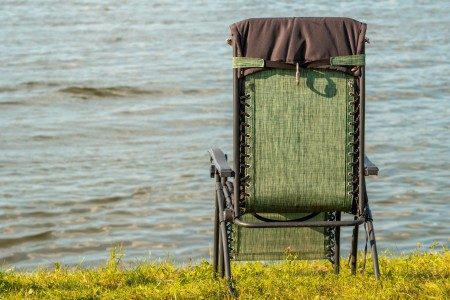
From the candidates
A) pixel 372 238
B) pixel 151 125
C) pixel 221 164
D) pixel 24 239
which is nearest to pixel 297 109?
pixel 221 164

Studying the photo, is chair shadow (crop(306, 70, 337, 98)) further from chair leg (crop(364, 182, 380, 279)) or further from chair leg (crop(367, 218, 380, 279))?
chair leg (crop(367, 218, 380, 279))

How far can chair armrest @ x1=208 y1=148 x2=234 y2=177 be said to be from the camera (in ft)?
21.4

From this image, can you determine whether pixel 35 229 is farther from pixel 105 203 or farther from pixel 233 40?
pixel 233 40

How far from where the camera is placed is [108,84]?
20391 millimetres

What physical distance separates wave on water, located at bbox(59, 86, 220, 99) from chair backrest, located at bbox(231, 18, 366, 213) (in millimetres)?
12925

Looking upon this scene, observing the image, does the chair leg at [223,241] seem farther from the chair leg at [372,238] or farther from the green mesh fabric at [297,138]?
the chair leg at [372,238]

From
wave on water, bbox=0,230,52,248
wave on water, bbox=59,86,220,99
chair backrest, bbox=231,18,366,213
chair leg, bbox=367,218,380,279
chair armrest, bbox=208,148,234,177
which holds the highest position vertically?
chair backrest, bbox=231,18,366,213

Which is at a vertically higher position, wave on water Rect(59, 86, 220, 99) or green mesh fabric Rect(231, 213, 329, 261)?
green mesh fabric Rect(231, 213, 329, 261)

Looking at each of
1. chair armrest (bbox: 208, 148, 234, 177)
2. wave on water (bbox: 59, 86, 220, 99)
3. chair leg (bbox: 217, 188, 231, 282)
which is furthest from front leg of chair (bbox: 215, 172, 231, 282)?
wave on water (bbox: 59, 86, 220, 99)

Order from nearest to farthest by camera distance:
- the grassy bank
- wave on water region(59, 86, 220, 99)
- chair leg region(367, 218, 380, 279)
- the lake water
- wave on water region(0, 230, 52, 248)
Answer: the grassy bank
chair leg region(367, 218, 380, 279)
wave on water region(0, 230, 52, 248)
the lake water
wave on water region(59, 86, 220, 99)

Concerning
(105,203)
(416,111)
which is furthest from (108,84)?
(105,203)

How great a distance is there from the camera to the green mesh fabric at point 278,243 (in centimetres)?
730

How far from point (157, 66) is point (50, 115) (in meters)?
4.21

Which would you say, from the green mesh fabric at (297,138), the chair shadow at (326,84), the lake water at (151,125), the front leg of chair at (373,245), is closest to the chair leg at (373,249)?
the front leg of chair at (373,245)
